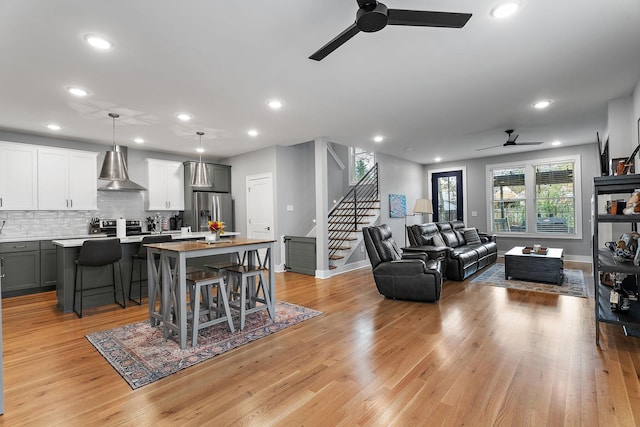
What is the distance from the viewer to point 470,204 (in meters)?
8.73

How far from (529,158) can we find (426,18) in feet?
24.4

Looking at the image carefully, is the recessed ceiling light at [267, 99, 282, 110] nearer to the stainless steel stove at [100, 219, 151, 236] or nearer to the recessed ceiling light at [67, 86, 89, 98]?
the recessed ceiling light at [67, 86, 89, 98]

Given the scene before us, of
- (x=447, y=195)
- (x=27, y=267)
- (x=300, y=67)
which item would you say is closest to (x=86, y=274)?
(x=27, y=267)

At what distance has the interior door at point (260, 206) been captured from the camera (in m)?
6.60

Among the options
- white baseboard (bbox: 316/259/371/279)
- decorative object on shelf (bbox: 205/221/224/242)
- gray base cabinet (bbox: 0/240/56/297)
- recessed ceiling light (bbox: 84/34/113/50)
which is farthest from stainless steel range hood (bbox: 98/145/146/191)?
white baseboard (bbox: 316/259/371/279)

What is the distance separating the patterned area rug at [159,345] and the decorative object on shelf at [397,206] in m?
4.74

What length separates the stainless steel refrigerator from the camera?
6.79m

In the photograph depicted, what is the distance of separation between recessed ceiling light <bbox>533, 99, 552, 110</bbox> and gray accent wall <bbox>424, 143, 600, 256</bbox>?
3529mm

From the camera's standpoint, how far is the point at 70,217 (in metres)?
5.78

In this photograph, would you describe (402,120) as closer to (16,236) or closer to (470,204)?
(470,204)

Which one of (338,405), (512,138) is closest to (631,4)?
(338,405)

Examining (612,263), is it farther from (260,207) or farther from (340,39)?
(260,207)

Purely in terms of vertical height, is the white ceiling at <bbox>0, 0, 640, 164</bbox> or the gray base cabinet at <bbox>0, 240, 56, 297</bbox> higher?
the white ceiling at <bbox>0, 0, 640, 164</bbox>

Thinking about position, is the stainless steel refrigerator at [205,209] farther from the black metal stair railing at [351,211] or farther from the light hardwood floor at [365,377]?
the light hardwood floor at [365,377]
